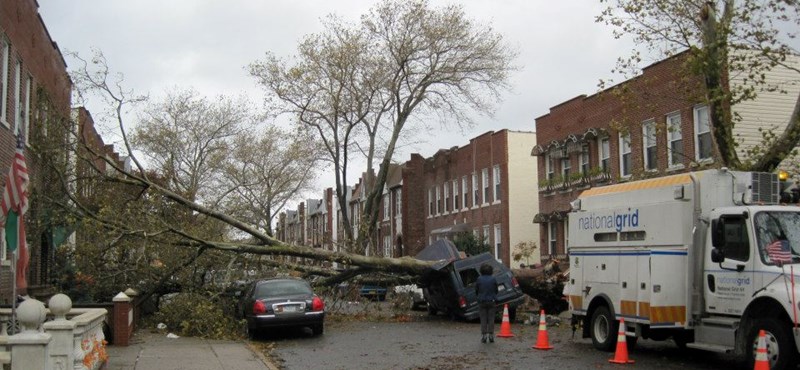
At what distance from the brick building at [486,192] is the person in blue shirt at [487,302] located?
70.6 ft

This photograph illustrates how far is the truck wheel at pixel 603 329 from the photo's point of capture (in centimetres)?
1488

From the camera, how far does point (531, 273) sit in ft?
78.4

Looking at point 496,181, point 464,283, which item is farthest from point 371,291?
point 496,181

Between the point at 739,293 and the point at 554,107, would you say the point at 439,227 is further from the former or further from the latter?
the point at 739,293

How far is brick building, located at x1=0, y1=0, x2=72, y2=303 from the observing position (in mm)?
17844

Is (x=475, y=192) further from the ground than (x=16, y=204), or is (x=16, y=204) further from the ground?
(x=475, y=192)

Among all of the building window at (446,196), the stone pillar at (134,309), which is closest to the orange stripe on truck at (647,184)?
the stone pillar at (134,309)

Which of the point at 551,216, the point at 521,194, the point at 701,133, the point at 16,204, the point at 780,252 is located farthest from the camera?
the point at 521,194

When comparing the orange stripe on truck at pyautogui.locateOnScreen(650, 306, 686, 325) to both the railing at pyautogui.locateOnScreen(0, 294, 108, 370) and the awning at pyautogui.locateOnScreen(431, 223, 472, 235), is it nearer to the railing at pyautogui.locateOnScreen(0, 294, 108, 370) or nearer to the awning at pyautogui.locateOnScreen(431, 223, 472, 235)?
the railing at pyautogui.locateOnScreen(0, 294, 108, 370)

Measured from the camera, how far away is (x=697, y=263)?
43.0 ft

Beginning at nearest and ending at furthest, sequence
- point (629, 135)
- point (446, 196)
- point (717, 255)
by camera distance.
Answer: point (717, 255) → point (629, 135) → point (446, 196)

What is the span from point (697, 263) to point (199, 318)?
39.4ft

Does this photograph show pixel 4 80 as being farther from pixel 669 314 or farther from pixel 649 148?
pixel 649 148

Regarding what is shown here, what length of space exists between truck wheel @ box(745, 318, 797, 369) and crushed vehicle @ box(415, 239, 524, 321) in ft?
33.9
